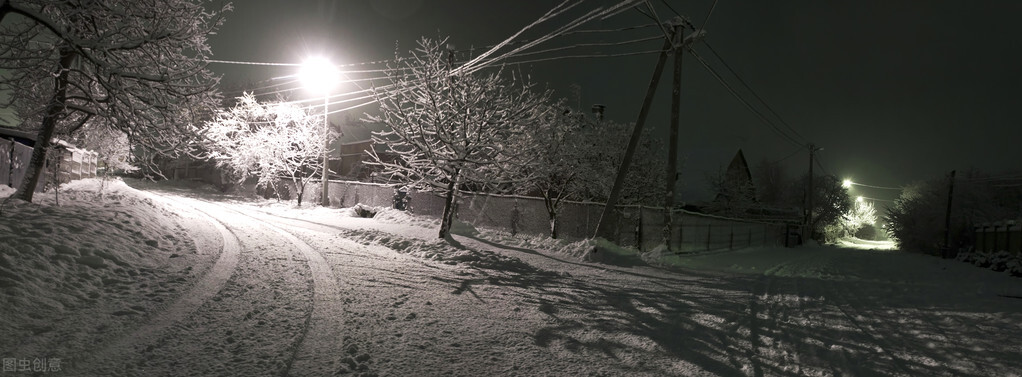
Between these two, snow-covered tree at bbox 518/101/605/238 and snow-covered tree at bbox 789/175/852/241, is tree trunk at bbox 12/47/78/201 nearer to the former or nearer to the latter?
snow-covered tree at bbox 518/101/605/238

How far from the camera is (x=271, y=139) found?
94.0ft

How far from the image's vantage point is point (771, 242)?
123ft

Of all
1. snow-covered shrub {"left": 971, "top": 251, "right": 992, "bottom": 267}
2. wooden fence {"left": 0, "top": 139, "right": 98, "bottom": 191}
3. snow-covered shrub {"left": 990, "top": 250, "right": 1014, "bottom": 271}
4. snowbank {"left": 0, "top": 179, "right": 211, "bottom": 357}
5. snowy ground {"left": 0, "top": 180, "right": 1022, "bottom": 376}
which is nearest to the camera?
snowy ground {"left": 0, "top": 180, "right": 1022, "bottom": 376}

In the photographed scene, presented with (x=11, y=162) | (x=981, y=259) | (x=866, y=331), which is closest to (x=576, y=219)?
(x=866, y=331)

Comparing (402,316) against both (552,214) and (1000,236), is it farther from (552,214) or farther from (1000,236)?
(1000,236)

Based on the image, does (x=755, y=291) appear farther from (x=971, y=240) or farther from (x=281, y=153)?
(x=971, y=240)

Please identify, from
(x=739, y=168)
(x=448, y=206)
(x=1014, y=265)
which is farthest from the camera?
(x=739, y=168)

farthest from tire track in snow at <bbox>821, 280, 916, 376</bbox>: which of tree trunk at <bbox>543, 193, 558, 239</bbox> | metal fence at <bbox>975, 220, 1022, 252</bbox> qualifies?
metal fence at <bbox>975, 220, 1022, 252</bbox>

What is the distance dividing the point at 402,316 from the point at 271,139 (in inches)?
1042

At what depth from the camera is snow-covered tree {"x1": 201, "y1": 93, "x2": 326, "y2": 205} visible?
2881 centimetres

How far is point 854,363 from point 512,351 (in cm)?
373

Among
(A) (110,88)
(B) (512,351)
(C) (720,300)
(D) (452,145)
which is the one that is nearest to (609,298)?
(C) (720,300)

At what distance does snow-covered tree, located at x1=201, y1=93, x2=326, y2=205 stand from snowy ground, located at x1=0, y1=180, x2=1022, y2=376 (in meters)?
18.3

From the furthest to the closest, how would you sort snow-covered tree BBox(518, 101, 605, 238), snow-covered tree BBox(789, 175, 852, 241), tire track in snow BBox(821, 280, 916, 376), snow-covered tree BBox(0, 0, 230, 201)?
1. snow-covered tree BBox(789, 175, 852, 241)
2. snow-covered tree BBox(518, 101, 605, 238)
3. snow-covered tree BBox(0, 0, 230, 201)
4. tire track in snow BBox(821, 280, 916, 376)
